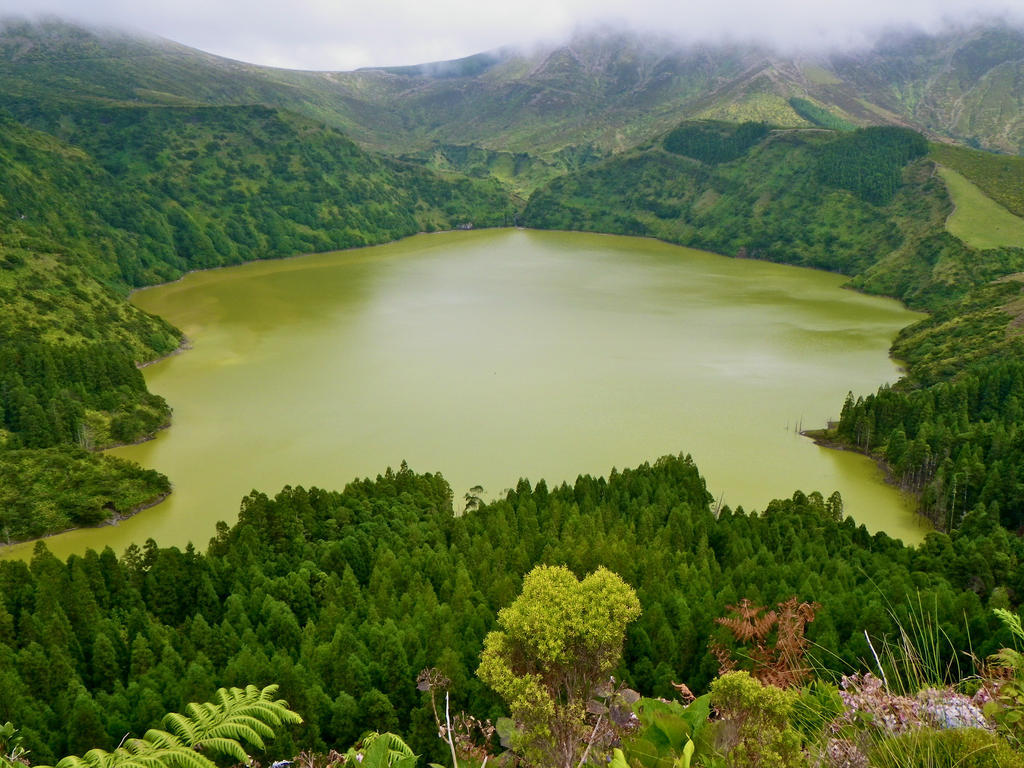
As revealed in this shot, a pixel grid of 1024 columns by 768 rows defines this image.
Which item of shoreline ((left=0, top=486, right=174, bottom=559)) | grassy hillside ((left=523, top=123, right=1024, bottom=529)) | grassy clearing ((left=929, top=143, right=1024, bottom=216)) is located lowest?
shoreline ((left=0, top=486, right=174, bottom=559))

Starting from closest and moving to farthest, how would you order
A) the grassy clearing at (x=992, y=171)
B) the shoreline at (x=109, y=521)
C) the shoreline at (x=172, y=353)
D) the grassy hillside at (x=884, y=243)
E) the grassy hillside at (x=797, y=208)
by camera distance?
the shoreline at (x=109, y=521)
the grassy hillside at (x=884, y=243)
the shoreline at (x=172, y=353)
the grassy hillside at (x=797, y=208)
the grassy clearing at (x=992, y=171)

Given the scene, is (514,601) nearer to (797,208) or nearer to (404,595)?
(404,595)

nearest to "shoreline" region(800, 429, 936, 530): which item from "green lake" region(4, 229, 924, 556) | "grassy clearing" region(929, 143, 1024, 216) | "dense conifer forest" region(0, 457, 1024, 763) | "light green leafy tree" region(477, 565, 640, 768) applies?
"green lake" region(4, 229, 924, 556)

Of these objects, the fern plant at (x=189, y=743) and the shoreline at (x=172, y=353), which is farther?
the shoreline at (x=172, y=353)

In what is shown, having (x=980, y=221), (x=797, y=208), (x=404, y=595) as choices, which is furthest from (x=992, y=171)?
(x=404, y=595)

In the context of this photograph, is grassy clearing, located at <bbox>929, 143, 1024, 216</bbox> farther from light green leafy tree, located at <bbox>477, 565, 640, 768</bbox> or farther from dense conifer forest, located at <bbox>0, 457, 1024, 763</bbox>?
light green leafy tree, located at <bbox>477, 565, 640, 768</bbox>

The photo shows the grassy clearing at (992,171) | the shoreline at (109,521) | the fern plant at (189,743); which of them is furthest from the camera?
the grassy clearing at (992,171)

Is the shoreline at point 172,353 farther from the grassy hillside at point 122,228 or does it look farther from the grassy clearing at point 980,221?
the grassy clearing at point 980,221

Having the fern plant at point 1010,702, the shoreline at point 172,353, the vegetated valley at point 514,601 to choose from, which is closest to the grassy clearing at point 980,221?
the vegetated valley at point 514,601
